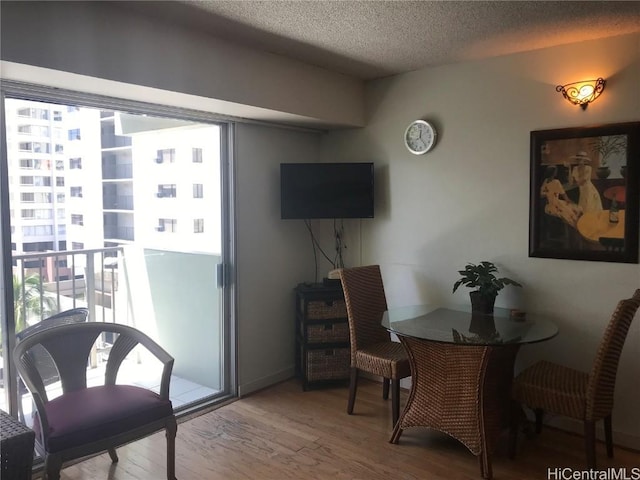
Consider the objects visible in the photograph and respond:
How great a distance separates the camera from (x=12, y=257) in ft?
8.70

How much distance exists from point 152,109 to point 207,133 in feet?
1.93

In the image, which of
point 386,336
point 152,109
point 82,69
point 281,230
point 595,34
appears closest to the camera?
point 82,69

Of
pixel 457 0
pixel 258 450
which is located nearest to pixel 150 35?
pixel 457 0

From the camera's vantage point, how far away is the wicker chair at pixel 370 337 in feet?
10.6

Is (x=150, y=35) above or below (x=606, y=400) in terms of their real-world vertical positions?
above

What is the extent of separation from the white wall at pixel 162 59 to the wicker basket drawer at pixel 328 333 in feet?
5.21

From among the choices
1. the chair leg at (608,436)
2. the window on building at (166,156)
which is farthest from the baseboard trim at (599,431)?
the window on building at (166,156)

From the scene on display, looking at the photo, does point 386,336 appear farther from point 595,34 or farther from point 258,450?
point 595,34

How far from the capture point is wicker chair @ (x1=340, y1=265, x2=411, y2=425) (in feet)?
10.6

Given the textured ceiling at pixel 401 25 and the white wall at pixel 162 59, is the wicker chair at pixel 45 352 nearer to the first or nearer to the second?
the white wall at pixel 162 59

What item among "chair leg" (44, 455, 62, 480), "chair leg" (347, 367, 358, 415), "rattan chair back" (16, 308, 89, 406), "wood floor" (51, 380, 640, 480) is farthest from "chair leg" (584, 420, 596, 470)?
"rattan chair back" (16, 308, 89, 406)

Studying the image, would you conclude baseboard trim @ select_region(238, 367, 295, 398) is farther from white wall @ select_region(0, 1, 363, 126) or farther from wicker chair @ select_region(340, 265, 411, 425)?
white wall @ select_region(0, 1, 363, 126)

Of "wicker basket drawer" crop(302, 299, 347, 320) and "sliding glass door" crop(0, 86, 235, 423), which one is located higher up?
"sliding glass door" crop(0, 86, 235, 423)

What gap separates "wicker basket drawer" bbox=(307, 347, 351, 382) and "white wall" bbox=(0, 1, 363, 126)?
5.86 feet
